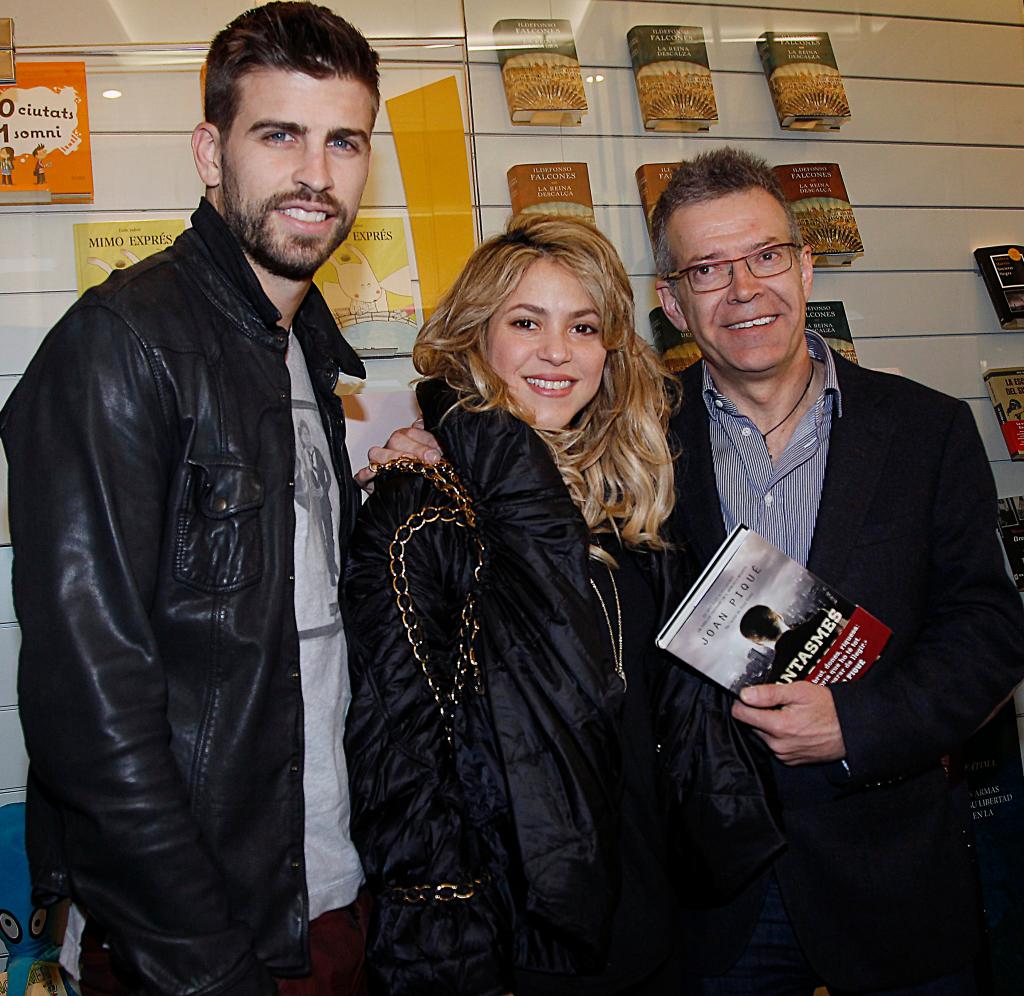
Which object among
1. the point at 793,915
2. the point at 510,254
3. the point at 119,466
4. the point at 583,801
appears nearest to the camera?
the point at 119,466

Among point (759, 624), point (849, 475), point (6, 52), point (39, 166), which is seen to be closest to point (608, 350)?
point (849, 475)

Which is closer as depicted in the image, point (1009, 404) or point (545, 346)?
point (545, 346)

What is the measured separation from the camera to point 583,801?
1538 millimetres

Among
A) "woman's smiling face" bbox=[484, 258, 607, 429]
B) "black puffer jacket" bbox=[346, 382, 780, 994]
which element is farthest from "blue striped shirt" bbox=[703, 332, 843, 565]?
"black puffer jacket" bbox=[346, 382, 780, 994]

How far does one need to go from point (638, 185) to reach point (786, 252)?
112cm

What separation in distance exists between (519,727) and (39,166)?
2.23 meters

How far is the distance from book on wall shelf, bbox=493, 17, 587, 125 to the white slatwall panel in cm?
6

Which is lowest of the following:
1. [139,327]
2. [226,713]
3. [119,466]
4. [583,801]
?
[583,801]

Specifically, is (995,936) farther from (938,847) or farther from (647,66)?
(647,66)

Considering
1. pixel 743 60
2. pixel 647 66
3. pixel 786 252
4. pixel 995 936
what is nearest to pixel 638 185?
pixel 647 66

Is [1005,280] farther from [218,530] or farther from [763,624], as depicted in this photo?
[218,530]

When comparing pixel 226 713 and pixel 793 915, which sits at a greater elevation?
pixel 226 713

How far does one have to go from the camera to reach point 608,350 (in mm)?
2117

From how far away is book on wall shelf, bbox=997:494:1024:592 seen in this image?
3.45 m
